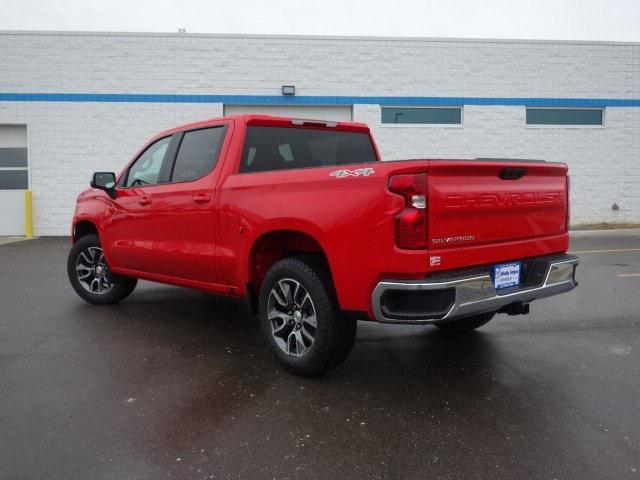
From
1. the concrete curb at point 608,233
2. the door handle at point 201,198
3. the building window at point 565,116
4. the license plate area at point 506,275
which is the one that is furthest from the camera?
the building window at point 565,116

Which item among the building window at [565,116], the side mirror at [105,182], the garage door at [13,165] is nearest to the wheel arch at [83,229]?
the side mirror at [105,182]

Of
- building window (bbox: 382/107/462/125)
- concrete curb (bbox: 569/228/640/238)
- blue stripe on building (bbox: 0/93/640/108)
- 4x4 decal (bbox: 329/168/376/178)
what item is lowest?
concrete curb (bbox: 569/228/640/238)

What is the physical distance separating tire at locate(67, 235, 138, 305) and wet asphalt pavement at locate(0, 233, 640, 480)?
0.54 m

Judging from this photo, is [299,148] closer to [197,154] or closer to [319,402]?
[197,154]

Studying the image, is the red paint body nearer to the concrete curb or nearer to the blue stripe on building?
the blue stripe on building

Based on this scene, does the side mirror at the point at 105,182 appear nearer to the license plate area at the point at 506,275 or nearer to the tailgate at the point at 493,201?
the tailgate at the point at 493,201

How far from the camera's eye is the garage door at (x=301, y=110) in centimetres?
1530

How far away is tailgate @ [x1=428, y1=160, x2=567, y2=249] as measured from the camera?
3070mm

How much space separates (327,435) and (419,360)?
1.43 m

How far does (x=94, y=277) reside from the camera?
19.9 feet

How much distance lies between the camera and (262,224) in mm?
3779

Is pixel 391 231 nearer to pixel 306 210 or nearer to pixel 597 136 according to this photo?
pixel 306 210

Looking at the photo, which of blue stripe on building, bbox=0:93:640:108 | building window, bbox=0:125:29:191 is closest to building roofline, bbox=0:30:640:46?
blue stripe on building, bbox=0:93:640:108

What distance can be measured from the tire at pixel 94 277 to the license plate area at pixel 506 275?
4.19m
